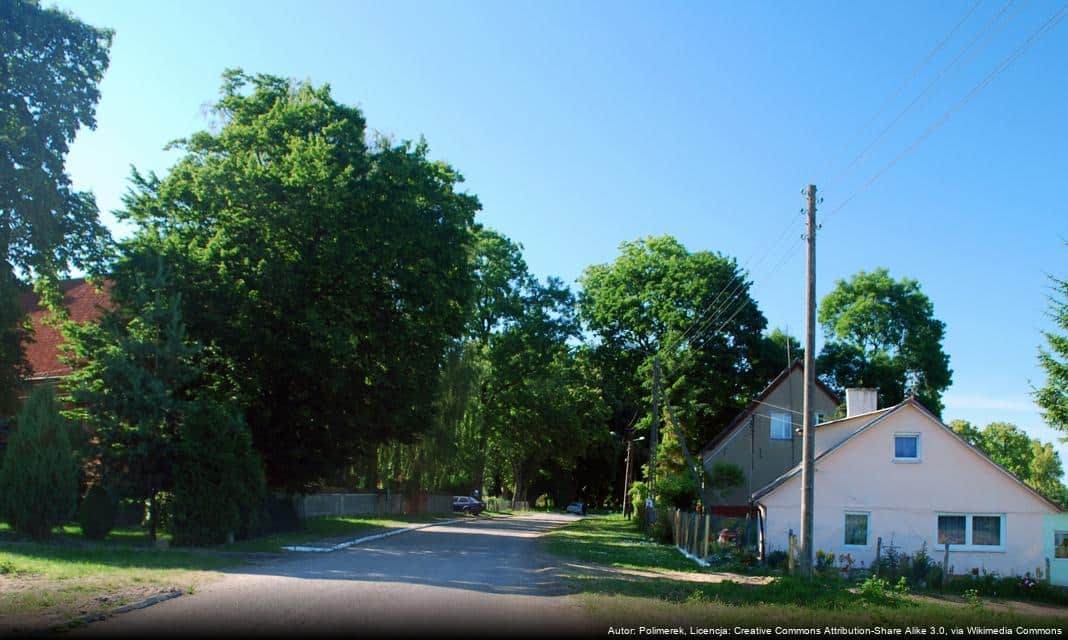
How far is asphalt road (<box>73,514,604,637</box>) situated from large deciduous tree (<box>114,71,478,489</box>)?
798 cm

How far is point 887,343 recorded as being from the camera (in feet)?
194

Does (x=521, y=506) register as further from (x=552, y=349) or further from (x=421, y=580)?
(x=421, y=580)

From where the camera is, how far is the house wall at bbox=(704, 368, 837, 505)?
145 ft

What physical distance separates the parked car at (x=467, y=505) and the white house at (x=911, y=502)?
38.1 meters

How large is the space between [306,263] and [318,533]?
974 cm

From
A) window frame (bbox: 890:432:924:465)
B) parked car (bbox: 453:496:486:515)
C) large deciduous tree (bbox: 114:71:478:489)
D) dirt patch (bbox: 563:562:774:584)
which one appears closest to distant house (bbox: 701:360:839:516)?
window frame (bbox: 890:432:924:465)

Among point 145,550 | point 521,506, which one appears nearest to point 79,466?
point 145,550

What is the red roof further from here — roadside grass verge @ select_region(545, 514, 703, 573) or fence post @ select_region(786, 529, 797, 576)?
fence post @ select_region(786, 529, 797, 576)

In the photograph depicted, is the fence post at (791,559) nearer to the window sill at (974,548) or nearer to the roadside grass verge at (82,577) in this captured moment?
the window sill at (974,548)

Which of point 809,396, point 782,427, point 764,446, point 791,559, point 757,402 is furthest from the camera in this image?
point 782,427

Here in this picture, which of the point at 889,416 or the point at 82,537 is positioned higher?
the point at 889,416

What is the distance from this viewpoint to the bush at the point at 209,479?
873 inches

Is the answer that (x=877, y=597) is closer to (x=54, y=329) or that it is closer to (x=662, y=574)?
(x=662, y=574)

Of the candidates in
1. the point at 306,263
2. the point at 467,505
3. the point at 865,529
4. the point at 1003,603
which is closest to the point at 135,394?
the point at 306,263
